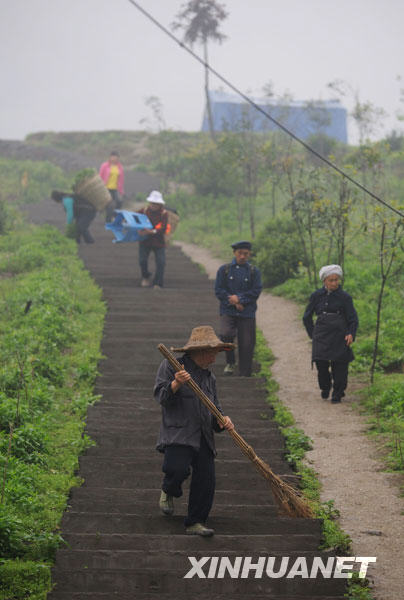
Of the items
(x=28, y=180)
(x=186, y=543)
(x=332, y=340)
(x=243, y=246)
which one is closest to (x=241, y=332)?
(x=243, y=246)

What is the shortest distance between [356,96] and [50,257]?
911 centimetres

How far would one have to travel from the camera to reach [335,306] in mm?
9984

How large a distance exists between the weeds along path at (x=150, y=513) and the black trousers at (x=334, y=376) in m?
0.78

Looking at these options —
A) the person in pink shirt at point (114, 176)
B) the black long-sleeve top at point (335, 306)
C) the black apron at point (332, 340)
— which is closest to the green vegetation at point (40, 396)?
the black apron at point (332, 340)

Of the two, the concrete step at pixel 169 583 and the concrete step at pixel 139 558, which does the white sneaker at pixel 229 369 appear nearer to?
the concrete step at pixel 139 558

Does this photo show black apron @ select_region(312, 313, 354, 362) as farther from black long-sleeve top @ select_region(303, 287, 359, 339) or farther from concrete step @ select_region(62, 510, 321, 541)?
concrete step @ select_region(62, 510, 321, 541)

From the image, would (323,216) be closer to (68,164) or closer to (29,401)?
(29,401)

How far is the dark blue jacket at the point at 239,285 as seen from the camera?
1047cm

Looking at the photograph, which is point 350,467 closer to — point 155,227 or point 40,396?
point 40,396

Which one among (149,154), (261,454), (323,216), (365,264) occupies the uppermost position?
(149,154)

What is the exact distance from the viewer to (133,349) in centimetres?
1177

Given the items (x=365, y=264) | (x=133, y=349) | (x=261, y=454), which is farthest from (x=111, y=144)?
(x=261, y=454)

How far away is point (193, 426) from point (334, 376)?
4.71 metres

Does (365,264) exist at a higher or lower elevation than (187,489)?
higher
